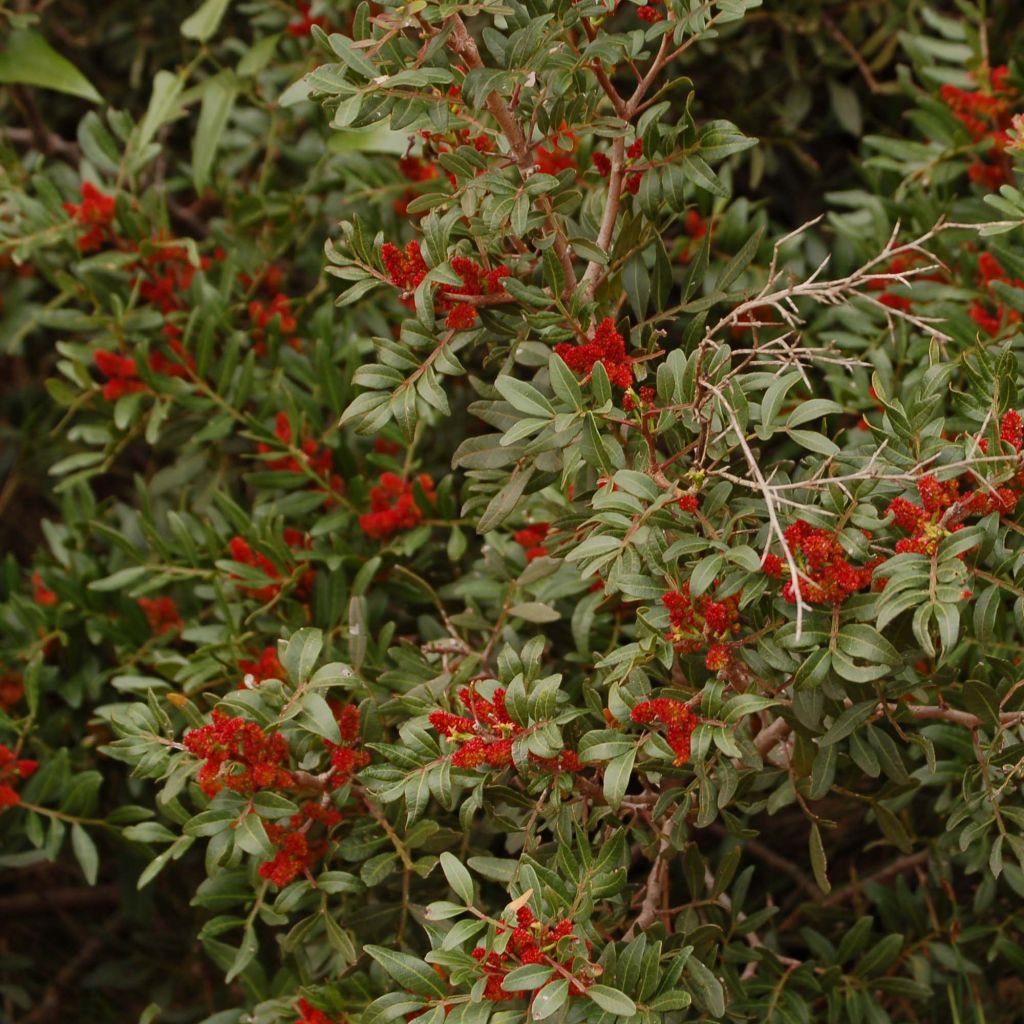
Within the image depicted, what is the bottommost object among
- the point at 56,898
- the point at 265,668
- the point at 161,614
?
the point at 56,898

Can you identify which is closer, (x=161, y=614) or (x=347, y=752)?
(x=347, y=752)

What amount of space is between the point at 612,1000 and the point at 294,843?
36 cm

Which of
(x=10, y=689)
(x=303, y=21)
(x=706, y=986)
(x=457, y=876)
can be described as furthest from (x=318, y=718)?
(x=303, y=21)

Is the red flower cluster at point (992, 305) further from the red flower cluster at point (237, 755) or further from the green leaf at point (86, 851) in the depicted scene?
the green leaf at point (86, 851)

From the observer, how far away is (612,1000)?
3.10 feet

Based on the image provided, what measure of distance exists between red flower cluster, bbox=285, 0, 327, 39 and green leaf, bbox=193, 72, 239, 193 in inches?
4.3

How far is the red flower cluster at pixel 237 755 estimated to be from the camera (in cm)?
110

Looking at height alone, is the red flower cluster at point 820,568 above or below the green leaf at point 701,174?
below

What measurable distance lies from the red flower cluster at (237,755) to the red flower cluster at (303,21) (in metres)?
1.10

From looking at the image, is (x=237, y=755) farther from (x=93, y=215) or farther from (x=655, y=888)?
(x=93, y=215)

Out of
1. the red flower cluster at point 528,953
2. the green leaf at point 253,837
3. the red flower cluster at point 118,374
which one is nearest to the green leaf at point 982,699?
the red flower cluster at point 528,953

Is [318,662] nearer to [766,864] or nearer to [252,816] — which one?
[252,816]

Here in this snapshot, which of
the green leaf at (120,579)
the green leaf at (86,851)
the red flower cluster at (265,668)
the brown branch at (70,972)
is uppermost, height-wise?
the red flower cluster at (265,668)

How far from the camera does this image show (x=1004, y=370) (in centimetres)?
103
